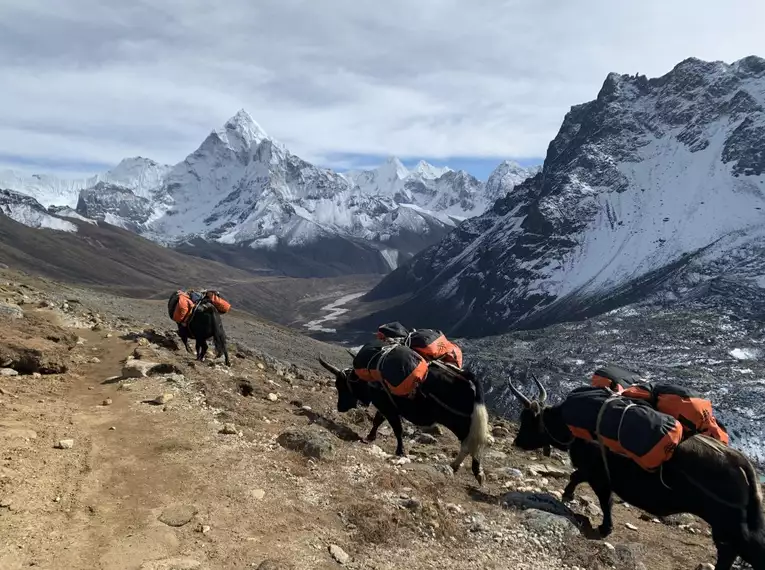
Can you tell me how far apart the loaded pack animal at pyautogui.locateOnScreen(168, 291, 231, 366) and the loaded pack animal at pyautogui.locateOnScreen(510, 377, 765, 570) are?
34.7 feet

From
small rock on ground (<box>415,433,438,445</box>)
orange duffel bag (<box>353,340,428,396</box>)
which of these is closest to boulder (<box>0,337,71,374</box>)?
orange duffel bag (<box>353,340,428,396</box>)

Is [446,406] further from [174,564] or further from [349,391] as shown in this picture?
[174,564]

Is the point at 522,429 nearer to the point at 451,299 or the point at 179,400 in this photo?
the point at 179,400

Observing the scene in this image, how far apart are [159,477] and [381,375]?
4.15 m

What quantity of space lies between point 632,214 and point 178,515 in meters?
181

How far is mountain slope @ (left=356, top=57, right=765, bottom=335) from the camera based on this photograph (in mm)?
141163

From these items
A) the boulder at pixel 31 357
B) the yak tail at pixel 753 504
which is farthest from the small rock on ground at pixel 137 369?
the yak tail at pixel 753 504

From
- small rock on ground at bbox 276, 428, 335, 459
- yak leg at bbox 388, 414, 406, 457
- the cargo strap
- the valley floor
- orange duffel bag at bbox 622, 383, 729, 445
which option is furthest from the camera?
yak leg at bbox 388, 414, 406, 457

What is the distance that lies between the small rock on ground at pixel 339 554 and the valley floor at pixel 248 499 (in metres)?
0.02

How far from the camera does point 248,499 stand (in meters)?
6.21

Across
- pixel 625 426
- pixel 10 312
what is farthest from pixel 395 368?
pixel 10 312

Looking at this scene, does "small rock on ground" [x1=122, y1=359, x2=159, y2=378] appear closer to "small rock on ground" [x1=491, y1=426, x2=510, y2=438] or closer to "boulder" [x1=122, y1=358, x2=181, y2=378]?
"boulder" [x1=122, y1=358, x2=181, y2=378]

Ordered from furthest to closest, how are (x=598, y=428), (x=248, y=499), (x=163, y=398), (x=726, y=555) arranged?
(x=163, y=398) → (x=598, y=428) → (x=726, y=555) → (x=248, y=499)

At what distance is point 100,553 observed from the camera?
16.4 ft
